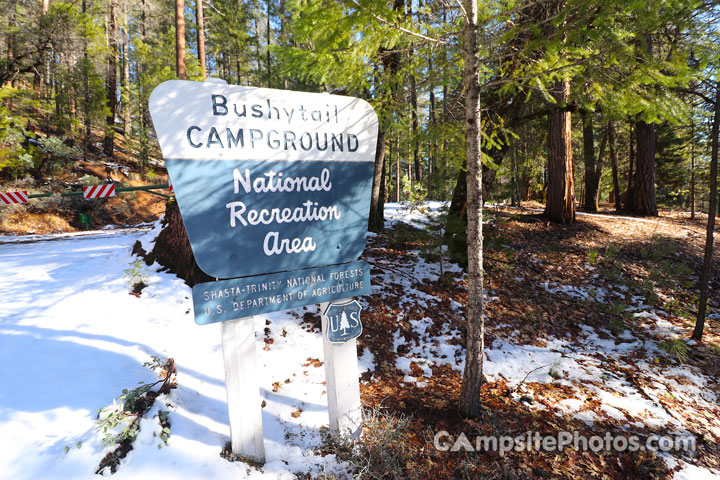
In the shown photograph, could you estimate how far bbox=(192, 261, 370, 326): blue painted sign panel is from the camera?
2463 mm

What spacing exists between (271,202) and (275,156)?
0.41 meters

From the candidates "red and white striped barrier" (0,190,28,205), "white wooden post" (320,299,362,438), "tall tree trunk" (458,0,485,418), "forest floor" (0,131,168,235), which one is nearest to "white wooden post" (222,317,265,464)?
"white wooden post" (320,299,362,438)

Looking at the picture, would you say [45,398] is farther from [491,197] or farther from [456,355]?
[491,197]

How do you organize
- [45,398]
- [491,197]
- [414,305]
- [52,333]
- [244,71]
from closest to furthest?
1. [45,398]
2. [52,333]
3. [414,305]
4. [491,197]
5. [244,71]

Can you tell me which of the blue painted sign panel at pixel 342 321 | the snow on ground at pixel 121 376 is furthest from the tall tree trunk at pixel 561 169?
the blue painted sign panel at pixel 342 321

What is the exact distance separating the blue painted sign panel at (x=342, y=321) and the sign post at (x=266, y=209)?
0.01 m

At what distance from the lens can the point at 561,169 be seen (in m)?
9.70

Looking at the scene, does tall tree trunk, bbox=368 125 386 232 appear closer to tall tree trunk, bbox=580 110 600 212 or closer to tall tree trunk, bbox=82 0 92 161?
tall tree trunk, bbox=580 110 600 212

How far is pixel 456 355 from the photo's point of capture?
461cm

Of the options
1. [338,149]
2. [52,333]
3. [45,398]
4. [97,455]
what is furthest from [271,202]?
[52,333]

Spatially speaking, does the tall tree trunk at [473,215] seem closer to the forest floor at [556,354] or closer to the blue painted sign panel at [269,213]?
the forest floor at [556,354]

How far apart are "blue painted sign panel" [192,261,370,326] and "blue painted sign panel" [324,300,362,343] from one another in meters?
0.10

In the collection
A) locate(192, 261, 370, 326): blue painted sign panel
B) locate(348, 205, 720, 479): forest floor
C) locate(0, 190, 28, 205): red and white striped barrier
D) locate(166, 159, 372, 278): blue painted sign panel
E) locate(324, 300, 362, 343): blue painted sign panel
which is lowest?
locate(348, 205, 720, 479): forest floor

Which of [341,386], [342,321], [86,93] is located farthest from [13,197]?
[341,386]
